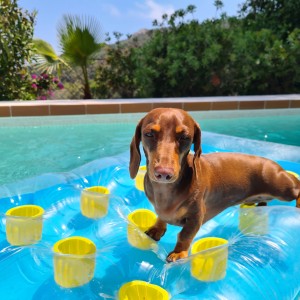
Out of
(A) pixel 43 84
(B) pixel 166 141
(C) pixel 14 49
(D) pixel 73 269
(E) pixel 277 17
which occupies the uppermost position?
(E) pixel 277 17

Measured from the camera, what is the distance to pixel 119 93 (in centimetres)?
1007

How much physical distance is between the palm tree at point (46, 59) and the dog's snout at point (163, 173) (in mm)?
7813

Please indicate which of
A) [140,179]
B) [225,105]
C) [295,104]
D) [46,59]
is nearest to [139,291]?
[140,179]

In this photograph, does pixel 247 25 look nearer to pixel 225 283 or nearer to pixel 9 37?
pixel 9 37

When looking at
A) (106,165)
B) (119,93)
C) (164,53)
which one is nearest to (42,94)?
(119,93)

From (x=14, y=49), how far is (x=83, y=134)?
3352 millimetres

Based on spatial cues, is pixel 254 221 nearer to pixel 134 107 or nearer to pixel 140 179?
pixel 140 179

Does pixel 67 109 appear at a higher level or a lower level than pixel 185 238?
higher

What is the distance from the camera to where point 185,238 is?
2018 mm

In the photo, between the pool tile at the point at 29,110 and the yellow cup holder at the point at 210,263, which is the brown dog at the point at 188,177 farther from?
the pool tile at the point at 29,110

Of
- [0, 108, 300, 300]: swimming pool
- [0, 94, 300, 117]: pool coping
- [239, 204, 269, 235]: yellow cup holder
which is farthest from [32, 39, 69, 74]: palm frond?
[239, 204, 269, 235]: yellow cup holder

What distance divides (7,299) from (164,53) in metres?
8.46

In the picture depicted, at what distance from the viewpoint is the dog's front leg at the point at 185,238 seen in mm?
2010

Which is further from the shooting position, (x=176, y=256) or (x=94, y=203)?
(x=94, y=203)
